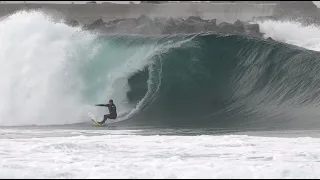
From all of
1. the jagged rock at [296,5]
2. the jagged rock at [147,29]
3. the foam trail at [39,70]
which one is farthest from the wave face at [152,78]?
the jagged rock at [296,5]

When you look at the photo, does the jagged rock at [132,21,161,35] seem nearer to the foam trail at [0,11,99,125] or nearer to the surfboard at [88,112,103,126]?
the foam trail at [0,11,99,125]

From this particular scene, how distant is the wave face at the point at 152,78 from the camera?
22.3 metres

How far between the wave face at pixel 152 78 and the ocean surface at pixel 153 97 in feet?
0.12

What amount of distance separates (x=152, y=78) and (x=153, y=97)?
3.34 feet

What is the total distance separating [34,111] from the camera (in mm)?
22781

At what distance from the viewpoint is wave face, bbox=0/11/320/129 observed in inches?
877

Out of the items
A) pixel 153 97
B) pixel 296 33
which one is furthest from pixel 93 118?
pixel 296 33

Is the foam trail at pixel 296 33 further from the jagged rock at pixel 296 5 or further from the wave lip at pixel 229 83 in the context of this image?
the jagged rock at pixel 296 5

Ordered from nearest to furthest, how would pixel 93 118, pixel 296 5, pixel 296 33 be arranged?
pixel 93 118
pixel 296 33
pixel 296 5

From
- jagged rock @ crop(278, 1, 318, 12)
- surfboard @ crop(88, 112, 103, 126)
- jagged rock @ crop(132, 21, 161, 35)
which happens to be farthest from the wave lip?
jagged rock @ crop(278, 1, 318, 12)

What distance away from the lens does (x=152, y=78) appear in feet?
81.1

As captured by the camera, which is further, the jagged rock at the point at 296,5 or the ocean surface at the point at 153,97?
the jagged rock at the point at 296,5

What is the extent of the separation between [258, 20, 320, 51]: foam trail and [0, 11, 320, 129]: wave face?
8119mm

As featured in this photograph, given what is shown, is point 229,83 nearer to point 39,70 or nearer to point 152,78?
point 152,78
